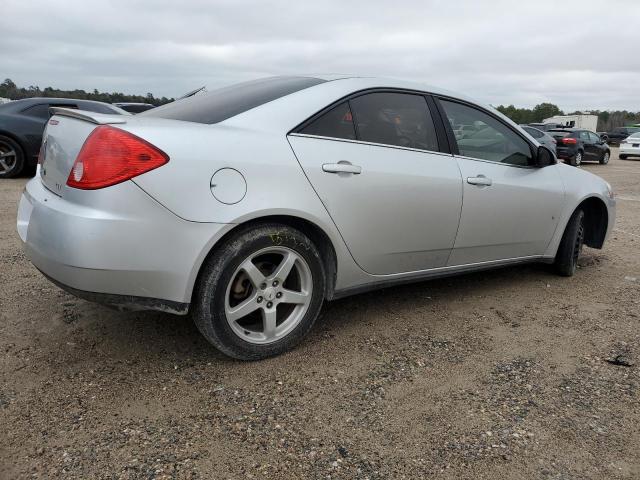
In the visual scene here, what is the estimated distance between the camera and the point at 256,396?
97.7 inches

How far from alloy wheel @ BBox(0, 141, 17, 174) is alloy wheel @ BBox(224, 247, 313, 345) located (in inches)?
316

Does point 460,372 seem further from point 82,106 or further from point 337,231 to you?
point 82,106

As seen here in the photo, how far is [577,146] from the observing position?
18.8 metres

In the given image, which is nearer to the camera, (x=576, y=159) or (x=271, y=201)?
(x=271, y=201)

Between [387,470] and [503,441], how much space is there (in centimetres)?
54

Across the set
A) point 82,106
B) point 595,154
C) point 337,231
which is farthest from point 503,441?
point 595,154

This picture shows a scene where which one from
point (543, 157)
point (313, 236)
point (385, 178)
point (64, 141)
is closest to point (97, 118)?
point (64, 141)

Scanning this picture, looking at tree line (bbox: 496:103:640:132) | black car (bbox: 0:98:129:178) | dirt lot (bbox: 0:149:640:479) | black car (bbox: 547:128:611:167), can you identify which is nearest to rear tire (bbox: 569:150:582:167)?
black car (bbox: 547:128:611:167)

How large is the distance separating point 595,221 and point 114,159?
160 inches

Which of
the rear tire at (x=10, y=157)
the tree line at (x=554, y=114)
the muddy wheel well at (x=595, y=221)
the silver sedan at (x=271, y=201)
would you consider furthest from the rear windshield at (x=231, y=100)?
the tree line at (x=554, y=114)

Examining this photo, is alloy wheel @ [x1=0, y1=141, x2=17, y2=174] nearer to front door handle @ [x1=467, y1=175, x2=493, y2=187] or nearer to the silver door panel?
the silver door panel

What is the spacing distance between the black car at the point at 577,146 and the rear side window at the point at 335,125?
17246 mm

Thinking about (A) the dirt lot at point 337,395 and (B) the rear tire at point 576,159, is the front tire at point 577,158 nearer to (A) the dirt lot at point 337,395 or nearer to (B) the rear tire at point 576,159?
(B) the rear tire at point 576,159

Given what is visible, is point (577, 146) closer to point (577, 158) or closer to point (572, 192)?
point (577, 158)
